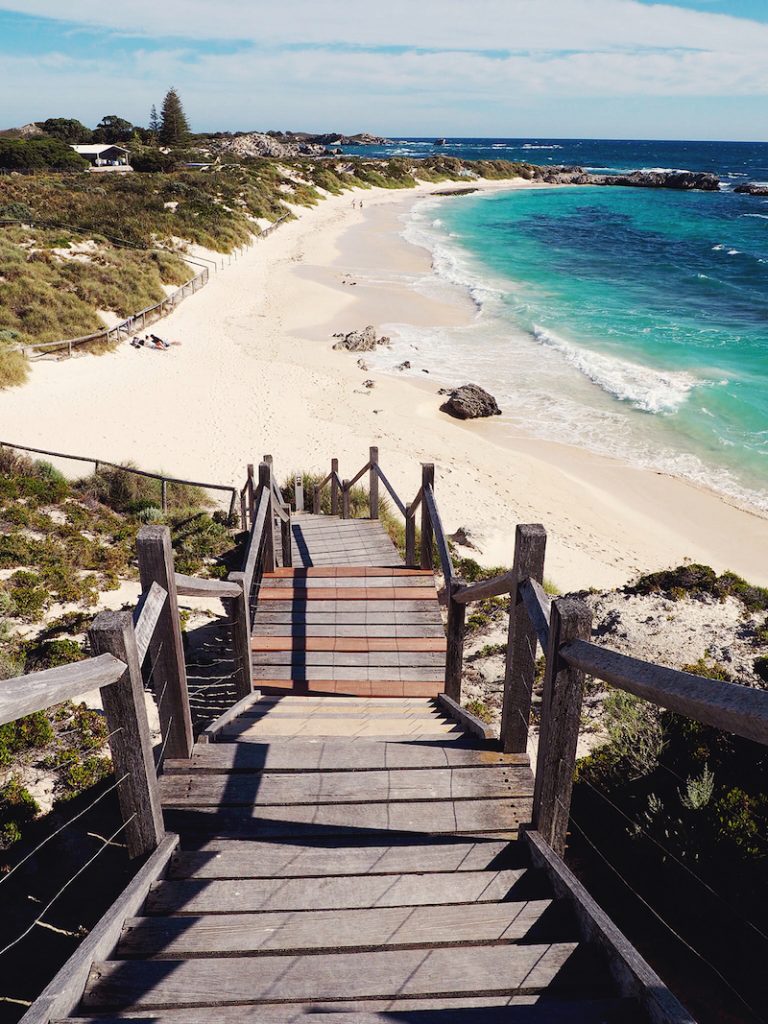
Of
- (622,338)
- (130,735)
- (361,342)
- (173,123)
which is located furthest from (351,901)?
(173,123)

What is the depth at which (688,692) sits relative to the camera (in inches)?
74.2

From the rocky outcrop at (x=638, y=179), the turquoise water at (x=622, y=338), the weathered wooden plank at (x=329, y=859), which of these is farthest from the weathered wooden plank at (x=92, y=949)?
the rocky outcrop at (x=638, y=179)

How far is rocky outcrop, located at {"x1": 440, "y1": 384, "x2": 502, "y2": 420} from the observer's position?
1938 centimetres

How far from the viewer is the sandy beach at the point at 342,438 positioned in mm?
13391

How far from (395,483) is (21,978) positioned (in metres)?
12.3

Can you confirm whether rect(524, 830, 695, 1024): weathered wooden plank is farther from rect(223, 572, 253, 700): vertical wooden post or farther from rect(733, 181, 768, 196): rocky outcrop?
rect(733, 181, 768, 196): rocky outcrop

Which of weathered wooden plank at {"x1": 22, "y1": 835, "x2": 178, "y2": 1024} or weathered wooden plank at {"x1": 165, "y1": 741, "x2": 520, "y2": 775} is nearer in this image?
weathered wooden plank at {"x1": 22, "y1": 835, "x2": 178, "y2": 1024}

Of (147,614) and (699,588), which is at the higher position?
(147,614)

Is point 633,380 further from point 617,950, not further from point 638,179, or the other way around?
point 638,179

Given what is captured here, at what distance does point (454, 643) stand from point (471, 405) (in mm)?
14968

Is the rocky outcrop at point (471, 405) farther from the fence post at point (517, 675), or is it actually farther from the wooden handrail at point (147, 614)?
the wooden handrail at point (147, 614)

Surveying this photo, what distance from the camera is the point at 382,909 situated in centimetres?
256

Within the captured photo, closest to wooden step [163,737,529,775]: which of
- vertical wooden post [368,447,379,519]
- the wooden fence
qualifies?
the wooden fence

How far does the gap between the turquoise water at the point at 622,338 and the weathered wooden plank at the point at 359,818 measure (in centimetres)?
1404
